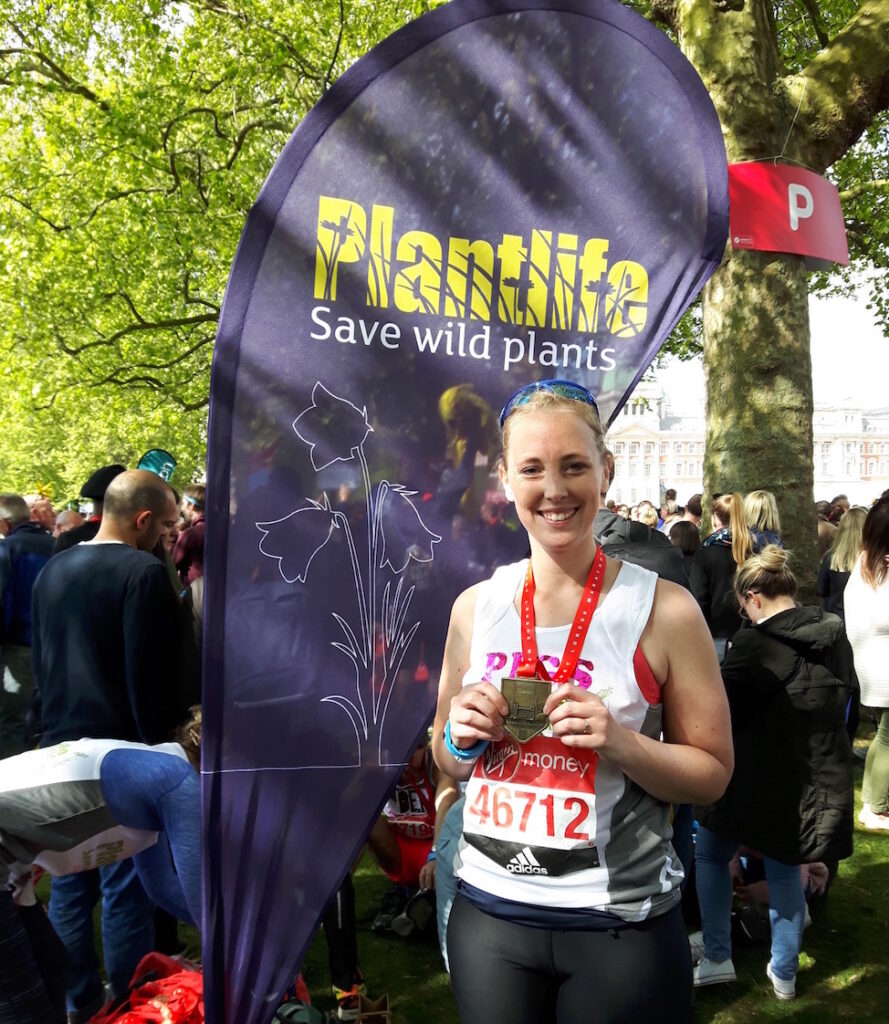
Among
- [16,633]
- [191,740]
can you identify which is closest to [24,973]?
[191,740]

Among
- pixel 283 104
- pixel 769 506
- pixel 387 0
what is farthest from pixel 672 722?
pixel 283 104

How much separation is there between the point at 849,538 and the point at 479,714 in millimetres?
6172

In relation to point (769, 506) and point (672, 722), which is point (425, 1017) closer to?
point (672, 722)

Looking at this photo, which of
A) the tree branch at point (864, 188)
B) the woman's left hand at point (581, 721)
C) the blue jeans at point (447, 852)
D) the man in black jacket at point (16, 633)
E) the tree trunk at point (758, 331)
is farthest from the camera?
the tree branch at point (864, 188)

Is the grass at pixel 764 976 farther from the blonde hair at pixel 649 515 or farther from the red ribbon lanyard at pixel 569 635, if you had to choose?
the blonde hair at pixel 649 515

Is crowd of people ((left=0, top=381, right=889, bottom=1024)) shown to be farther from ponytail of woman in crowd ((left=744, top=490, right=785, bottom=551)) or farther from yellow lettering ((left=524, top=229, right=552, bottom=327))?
yellow lettering ((left=524, top=229, right=552, bottom=327))

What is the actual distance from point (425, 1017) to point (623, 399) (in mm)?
2499

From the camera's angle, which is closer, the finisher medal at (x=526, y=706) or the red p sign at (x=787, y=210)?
the finisher medal at (x=526, y=706)

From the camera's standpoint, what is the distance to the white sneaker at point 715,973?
145 inches

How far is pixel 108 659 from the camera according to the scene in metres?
3.54

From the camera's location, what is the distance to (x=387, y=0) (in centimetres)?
1215

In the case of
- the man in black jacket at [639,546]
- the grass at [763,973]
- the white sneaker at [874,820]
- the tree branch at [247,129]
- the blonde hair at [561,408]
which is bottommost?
the grass at [763,973]

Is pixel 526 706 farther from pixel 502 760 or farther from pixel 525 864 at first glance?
pixel 525 864

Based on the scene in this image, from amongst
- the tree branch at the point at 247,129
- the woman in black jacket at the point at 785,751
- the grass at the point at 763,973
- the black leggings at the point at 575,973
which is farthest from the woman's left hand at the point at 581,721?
the tree branch at the point at 247,129
